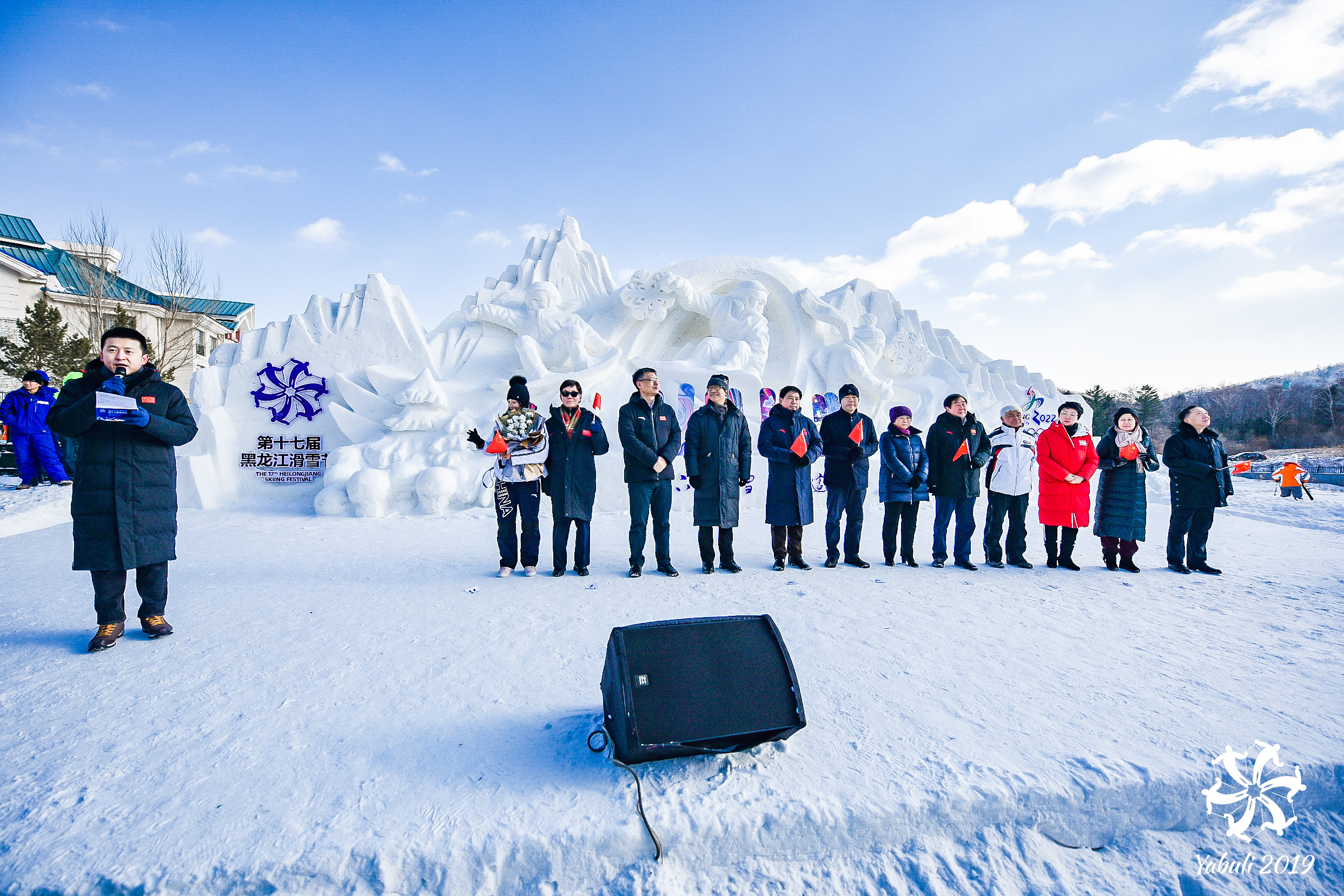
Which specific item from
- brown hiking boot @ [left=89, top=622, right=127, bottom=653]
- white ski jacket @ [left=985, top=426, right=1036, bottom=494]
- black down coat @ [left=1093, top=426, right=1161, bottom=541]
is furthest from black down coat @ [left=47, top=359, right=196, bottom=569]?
black down coat @ [left=1093, top=426, right=1161, bottom=541]

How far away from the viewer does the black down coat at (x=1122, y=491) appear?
391 centimetres

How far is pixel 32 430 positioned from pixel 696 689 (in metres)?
9.36

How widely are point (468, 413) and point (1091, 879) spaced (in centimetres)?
623

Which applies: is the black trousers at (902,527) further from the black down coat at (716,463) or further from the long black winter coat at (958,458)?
the black down coat at (716,463)

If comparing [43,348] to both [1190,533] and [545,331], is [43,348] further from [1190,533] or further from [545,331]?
[1190,533]

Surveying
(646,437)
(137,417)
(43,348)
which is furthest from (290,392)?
(43,348)

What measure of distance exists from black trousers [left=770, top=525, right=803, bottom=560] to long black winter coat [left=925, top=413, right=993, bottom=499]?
1.06m

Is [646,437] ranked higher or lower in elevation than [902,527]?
higher

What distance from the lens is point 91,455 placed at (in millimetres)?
2314

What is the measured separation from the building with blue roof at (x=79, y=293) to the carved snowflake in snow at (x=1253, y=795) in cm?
1539

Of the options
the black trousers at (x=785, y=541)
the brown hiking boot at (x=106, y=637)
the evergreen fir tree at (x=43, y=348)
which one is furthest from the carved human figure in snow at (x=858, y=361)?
the evergreen fir tree at (x=43, y=348)

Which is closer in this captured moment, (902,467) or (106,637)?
(106,637)

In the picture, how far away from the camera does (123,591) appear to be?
94.0 inches

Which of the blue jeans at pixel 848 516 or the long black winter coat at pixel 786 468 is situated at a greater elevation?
the long black winter coat at pixel 786 468
